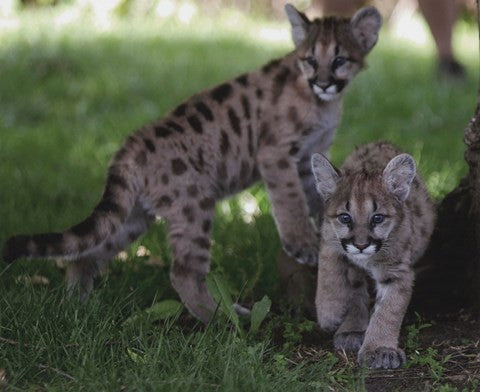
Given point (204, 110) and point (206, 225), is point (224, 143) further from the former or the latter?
point (206, 225)

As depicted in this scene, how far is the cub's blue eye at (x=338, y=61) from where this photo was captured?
17.0ft

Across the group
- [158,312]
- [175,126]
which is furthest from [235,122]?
[158,312]

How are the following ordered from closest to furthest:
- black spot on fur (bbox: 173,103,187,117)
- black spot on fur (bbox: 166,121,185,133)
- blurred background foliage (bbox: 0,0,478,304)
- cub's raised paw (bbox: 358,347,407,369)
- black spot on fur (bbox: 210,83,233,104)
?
1. cub's raised paw (bbox: 358,347,407,369)
2. black spot on fur (bbox: 166,121,185,133)
3. black spot on fur (bbox: 173,103,187,117)
4. black spot on fur (bbox: 210,83,233,104)
5. blurred background foliage (bbox: 0,0,478,304)

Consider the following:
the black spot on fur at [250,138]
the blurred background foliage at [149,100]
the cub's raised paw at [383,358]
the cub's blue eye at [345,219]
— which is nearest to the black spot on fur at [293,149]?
the black spot on fur at [250,138]

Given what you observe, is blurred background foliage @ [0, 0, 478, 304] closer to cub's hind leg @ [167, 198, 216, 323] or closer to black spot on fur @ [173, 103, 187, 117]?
cub's hind leg @ [167, 198, 216, 323]

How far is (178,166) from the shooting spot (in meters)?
4.87

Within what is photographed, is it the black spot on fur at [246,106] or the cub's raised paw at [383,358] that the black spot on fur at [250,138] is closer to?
the black spot on fur at [246,106]

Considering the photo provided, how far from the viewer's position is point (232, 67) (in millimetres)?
10289

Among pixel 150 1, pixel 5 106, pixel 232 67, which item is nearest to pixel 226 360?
pixel 5 106

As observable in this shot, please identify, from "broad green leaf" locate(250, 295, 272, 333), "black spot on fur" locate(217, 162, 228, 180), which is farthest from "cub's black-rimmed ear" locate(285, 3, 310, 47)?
"broad green leaf" locate(250, 295, 272, 333)

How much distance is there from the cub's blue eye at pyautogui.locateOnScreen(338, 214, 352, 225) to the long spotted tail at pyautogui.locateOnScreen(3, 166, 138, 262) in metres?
1.12

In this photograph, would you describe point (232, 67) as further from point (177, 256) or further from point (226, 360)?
point (226, 360)

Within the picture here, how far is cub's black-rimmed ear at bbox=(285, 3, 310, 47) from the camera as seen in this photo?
534 cm

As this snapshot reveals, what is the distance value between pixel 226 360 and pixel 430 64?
26.4 feet
